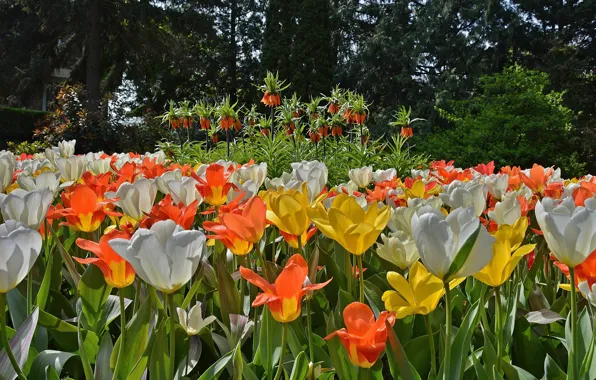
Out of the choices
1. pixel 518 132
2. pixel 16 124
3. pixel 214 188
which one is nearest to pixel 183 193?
pixel 214 188

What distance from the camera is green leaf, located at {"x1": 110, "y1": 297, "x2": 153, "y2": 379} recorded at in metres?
0.84

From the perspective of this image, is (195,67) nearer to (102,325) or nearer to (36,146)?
(36,146)

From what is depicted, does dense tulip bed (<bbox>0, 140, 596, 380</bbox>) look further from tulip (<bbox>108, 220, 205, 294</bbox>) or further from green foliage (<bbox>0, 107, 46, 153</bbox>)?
green foliage (<bbox>0, 107, 46, 153</bbox>)

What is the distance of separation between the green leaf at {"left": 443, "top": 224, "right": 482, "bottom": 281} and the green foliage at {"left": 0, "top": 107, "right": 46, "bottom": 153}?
18903mm

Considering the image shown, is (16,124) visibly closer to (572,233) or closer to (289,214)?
(289,214)

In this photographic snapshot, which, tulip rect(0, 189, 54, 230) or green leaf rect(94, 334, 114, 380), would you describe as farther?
tulip rect(0, 189, 54, 230)

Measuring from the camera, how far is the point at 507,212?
45.5 inches

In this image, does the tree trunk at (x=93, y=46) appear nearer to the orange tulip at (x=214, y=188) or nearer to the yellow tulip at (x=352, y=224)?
the orange tulip at (x=214, y=188)

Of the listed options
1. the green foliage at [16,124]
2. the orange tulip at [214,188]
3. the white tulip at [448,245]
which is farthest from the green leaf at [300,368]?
the green foliage at [16,124]

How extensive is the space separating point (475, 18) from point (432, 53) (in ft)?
6.02

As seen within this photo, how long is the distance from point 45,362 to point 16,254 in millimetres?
249

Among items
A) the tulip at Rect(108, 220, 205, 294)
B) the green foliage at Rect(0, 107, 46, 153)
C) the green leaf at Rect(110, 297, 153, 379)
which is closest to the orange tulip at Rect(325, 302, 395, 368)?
the tulip at Rect(108, 220, 205, 294)

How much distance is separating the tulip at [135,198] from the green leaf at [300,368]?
0.59m

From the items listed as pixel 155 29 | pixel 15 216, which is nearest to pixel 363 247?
pixel 15 216
